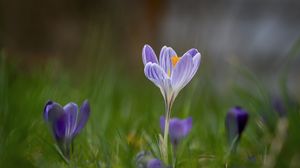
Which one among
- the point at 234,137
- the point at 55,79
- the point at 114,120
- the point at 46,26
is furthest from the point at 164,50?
the point at 46,26

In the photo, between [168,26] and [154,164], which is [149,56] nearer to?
[154,164]

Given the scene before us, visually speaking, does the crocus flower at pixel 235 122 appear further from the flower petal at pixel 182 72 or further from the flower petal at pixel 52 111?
the flower petal at pixel 52 111

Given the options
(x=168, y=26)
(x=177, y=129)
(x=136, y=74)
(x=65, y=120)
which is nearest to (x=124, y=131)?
(x=177, y=129)

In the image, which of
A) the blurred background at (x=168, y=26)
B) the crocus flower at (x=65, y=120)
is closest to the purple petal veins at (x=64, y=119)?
the crocus flower at (x=65, y=120)

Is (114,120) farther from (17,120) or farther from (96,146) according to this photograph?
(96,146)

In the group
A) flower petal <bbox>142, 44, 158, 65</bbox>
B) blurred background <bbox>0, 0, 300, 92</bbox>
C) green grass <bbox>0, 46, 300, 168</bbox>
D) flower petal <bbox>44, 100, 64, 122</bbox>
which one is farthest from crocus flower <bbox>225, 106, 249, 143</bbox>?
blurred background <bbox>0, 0, 300, 92</bbox>

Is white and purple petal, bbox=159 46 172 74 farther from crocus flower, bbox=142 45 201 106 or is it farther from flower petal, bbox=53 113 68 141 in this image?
flower petal, bbox=53 113 68 141
